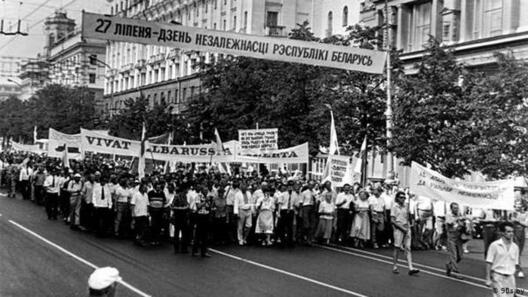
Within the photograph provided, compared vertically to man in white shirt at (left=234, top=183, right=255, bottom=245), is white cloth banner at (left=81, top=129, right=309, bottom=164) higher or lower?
higher

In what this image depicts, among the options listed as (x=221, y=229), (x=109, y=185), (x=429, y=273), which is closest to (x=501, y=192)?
(x=429, y=273)

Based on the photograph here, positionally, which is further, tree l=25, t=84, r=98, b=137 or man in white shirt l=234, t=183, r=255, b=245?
tree l=25, t=84, r=98, b=137

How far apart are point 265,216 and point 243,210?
61 cm

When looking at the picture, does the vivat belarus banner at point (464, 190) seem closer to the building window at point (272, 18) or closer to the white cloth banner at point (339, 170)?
the white cloth banner at point (339, 170)

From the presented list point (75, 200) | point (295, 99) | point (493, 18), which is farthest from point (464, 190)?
point (493, 18)

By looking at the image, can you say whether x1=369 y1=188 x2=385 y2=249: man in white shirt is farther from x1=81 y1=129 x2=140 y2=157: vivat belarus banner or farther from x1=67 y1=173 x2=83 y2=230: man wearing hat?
x1=81 y1=129 x2=140 y2=157: vivat belarus banner

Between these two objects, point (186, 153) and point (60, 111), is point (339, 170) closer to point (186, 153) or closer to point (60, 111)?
point (186, 153)

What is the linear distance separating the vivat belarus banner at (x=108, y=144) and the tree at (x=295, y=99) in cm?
842

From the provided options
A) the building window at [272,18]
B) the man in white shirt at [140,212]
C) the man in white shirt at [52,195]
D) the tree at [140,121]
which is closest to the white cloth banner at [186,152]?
A: the man in white shirt at [52,195]

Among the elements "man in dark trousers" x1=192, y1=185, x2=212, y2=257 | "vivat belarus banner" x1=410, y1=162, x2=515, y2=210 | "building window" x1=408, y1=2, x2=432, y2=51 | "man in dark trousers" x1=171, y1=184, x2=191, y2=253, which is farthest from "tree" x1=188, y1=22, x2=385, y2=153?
"man in dark trousers" x1=192, y1=185, x2=212, y2=257

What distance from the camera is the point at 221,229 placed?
22172 millimetres

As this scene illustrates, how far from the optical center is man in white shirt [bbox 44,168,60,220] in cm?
2658

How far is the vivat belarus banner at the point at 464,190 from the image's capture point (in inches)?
680

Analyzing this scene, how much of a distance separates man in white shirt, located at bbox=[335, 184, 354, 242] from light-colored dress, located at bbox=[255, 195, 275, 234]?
2.04 meters
